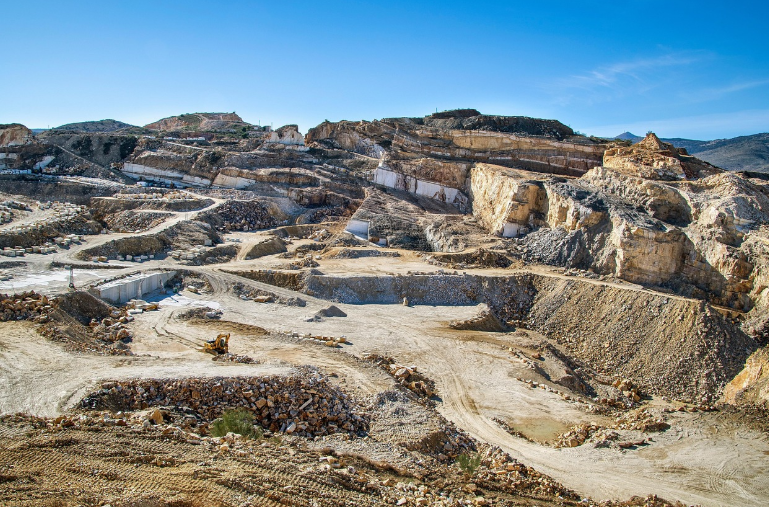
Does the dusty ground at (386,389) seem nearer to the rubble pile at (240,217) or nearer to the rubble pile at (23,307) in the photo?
the rubble pile at (23,307)

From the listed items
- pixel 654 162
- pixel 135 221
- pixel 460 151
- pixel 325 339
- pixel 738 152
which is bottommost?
pixel 325 339

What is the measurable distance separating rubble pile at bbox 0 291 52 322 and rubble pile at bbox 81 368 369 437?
601 cm

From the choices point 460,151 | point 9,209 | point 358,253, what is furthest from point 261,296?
point 460,151

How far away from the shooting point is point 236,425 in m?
9.48

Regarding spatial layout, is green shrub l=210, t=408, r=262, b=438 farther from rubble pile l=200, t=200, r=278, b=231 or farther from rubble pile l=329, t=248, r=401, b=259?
rubble pile l=200, t=200, r=278, b=231

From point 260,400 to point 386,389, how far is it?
3.24 metres

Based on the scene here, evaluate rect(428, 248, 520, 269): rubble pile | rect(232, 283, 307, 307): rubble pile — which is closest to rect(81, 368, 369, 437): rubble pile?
rect(232, 283, 307, 307): rubble pile

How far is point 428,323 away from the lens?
20203 mm

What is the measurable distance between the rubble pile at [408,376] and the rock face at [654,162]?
62.8ft

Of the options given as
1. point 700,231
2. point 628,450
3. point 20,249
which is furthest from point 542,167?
point 20,249

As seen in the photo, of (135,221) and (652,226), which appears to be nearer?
(652,226)

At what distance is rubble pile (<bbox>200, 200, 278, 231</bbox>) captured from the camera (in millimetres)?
33062

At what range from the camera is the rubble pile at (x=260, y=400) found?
10.0m

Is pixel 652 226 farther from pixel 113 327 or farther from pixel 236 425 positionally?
pixel 113 327
